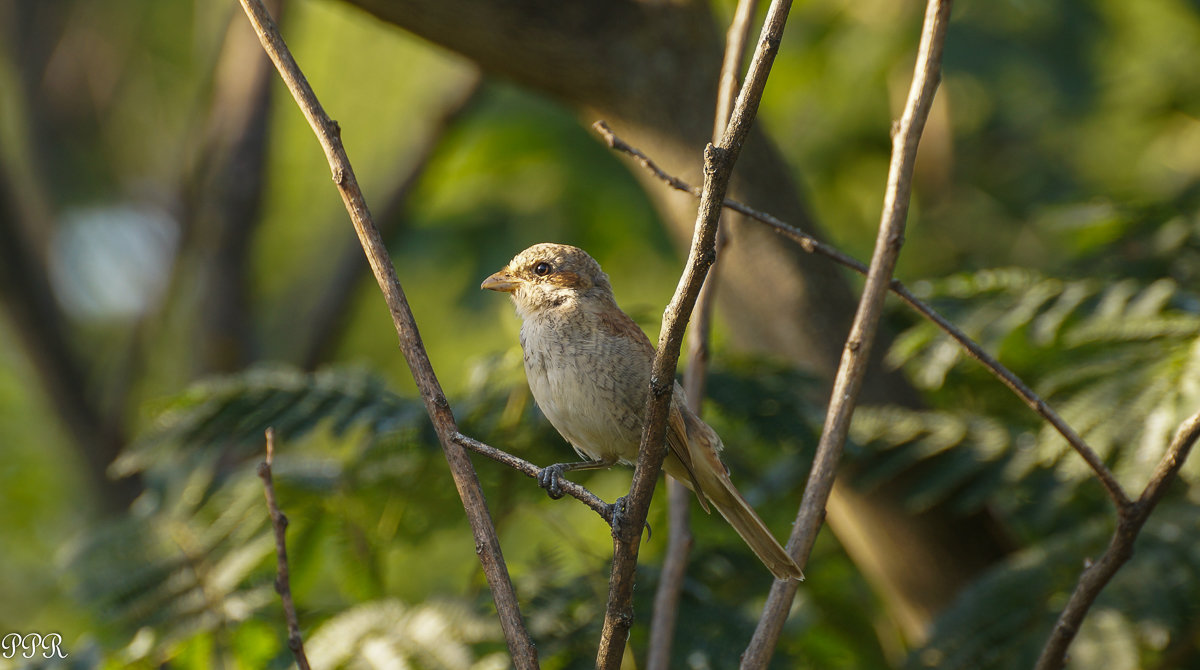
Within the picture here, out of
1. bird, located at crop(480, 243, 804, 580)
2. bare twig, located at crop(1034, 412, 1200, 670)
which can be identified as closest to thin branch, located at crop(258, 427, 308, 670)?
bird, located at crop(480, 243, 804, 580)

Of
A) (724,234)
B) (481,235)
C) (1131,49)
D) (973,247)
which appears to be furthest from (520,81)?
(1131,49)

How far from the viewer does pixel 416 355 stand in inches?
78.2

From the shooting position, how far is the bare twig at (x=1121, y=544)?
7.07 ft

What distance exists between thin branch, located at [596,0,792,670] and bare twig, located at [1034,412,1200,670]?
107 centimetres

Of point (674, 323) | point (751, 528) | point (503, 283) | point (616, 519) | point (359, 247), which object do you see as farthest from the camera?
point (359, 247)

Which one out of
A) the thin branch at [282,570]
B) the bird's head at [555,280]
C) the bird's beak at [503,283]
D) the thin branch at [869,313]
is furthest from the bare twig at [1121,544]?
the bird's beak at [503,283]

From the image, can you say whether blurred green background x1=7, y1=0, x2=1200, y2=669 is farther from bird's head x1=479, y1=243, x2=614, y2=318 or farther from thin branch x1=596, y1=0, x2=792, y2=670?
thin branch x1=596, y1=0, x2=792, y2=670

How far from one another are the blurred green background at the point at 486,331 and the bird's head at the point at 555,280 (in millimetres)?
714

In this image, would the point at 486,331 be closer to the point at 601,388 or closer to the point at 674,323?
the point at 601,388

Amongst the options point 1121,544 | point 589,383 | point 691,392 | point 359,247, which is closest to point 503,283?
point 589,383

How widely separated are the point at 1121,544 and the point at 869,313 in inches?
29.4

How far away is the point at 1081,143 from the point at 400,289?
6.69 m

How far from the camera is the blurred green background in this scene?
3543 millimetres

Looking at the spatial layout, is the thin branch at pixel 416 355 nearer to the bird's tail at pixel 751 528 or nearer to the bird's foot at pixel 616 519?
the bird's foot at pixel 616 519
